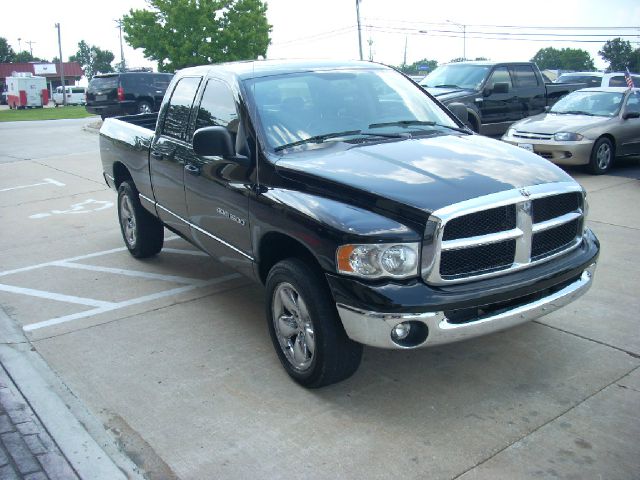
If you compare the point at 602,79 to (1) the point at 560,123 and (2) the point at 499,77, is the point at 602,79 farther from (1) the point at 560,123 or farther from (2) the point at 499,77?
(1) the point at 560,123

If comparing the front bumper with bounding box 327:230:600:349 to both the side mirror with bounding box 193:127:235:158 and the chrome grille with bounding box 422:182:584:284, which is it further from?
the side mirror with bounding box 193:127:235:158

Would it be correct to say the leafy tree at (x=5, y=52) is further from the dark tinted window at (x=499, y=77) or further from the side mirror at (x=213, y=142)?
the side mirror at (x=213, y=142)

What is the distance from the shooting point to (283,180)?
4.18 meters

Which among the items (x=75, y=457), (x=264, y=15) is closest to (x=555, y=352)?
(x=75, y=457)

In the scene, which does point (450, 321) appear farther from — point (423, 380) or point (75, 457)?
point (75, 457)

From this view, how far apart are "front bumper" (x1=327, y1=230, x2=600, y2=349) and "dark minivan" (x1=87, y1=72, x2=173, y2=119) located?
2091cm

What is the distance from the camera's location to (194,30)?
138 ft

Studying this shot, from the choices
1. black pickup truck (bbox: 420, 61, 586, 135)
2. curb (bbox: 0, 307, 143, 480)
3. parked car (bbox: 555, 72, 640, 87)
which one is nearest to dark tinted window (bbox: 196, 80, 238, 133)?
curb (bbox: 0, 307, 143, 480)

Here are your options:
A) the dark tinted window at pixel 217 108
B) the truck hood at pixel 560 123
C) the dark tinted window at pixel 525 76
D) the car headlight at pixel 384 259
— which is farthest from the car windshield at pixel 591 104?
the car headlight at pixel 384 259

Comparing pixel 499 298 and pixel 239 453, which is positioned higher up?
pixel 499 298

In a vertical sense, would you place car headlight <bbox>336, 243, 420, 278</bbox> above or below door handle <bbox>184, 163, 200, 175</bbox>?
below

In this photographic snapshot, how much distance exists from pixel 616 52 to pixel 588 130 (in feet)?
286

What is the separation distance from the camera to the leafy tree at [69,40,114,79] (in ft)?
430

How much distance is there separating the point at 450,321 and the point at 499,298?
0.30 metres
